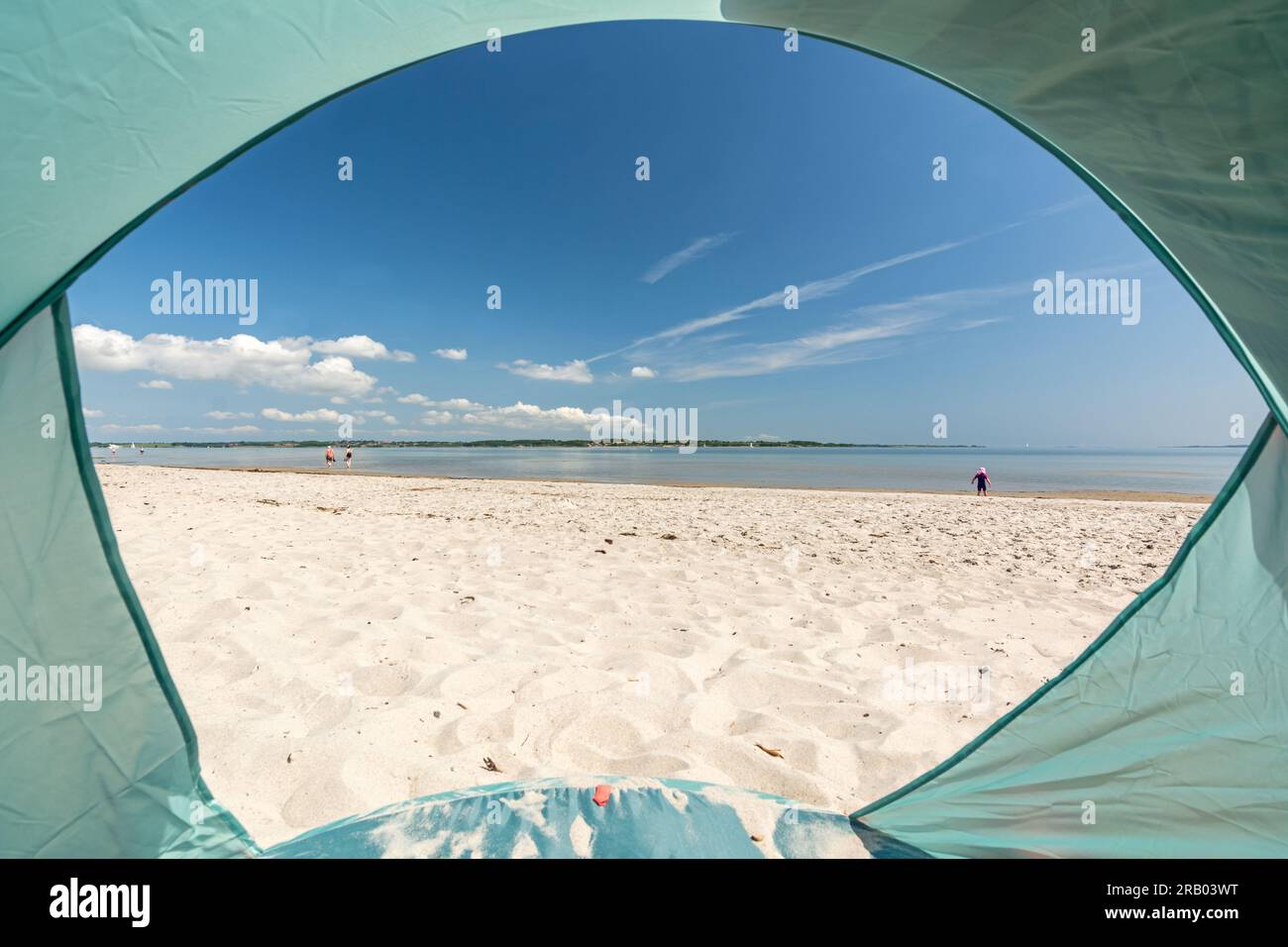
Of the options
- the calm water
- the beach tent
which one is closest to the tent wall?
the beach tent

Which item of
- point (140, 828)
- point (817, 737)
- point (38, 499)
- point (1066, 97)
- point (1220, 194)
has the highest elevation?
point (1066, 97)

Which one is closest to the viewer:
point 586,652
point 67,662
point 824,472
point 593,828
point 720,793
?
point 67,662

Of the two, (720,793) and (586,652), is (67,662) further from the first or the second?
(586,652)

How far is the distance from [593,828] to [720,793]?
0.48 metres

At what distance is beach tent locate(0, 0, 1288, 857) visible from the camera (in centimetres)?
105

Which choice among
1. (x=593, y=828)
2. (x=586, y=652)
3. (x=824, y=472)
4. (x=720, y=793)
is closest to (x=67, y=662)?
(x=593, y=828)

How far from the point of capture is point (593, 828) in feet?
5.21

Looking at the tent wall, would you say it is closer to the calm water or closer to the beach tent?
the beach tent
